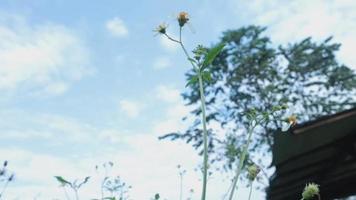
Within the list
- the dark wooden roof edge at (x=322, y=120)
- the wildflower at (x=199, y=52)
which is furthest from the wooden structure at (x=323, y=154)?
the wildflower at (x=199, y=52)

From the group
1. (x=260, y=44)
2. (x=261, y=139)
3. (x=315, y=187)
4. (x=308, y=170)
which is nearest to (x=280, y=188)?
(x=308, y=170)

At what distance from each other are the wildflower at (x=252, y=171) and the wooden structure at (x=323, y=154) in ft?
10.2

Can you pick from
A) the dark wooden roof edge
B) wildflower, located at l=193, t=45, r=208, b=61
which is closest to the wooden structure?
the dark wooden roof edge

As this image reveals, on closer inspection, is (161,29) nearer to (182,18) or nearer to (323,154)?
(182,18)

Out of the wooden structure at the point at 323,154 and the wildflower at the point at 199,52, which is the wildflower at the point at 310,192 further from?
the wooden structure at the point at 323,154

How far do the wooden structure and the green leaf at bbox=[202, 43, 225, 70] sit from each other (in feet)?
10.4

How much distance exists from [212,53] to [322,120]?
327cm

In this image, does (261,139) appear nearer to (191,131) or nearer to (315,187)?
(191,131)

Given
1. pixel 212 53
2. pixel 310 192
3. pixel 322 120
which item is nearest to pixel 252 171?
pixel 310 192

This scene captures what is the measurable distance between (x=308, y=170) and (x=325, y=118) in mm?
463

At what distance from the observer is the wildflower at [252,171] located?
1.21 metres

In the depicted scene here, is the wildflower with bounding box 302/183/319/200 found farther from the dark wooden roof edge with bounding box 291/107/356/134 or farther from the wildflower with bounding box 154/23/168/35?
the dark wooden roof edge with bounding box 291/107/356/134

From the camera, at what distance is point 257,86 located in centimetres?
2145

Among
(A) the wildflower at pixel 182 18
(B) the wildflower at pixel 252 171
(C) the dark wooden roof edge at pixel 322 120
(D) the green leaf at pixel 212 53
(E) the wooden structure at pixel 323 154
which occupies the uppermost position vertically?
(C) the dark wooden roof edge at pixel 322 120
